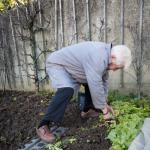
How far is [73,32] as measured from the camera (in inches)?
286

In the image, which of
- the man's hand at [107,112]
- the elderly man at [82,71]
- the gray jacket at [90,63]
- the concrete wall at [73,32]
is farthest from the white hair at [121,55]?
the concrete wall at [73,32]

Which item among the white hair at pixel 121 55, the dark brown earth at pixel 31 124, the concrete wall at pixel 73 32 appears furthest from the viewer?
the concrete wall at pixel 73 32

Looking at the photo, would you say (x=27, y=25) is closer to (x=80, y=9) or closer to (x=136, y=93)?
(x=80, y=9)

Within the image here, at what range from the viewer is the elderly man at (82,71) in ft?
15.9

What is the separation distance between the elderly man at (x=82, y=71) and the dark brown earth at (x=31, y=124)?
0.36m

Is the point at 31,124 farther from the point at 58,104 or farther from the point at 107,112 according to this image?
the point at 107,112

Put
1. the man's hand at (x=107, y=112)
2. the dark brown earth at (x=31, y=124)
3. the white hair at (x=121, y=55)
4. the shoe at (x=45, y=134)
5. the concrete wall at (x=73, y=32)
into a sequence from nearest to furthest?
the white hair at (x=121, y=55)
the dark brown earth at (x=31, y=124)
the man's hand at (x=107, y=112)
the shoe at (x=45, y=134)
the concrete wall at (x=73, y=32)

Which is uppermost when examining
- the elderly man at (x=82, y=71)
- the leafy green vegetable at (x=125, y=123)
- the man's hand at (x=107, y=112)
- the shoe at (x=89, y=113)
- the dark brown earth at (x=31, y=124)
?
the elderly man at (x=82, y=71)

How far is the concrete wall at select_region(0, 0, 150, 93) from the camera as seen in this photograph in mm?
6574

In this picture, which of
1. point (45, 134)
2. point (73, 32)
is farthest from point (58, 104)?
point (73, 32)

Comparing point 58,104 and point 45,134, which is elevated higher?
point 58,104

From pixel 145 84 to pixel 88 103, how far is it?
4.23 feet

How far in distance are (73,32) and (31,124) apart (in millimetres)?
2102

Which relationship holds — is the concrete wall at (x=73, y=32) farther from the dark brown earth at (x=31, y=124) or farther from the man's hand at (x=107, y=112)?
the man's hand at (x=107, y=112)
